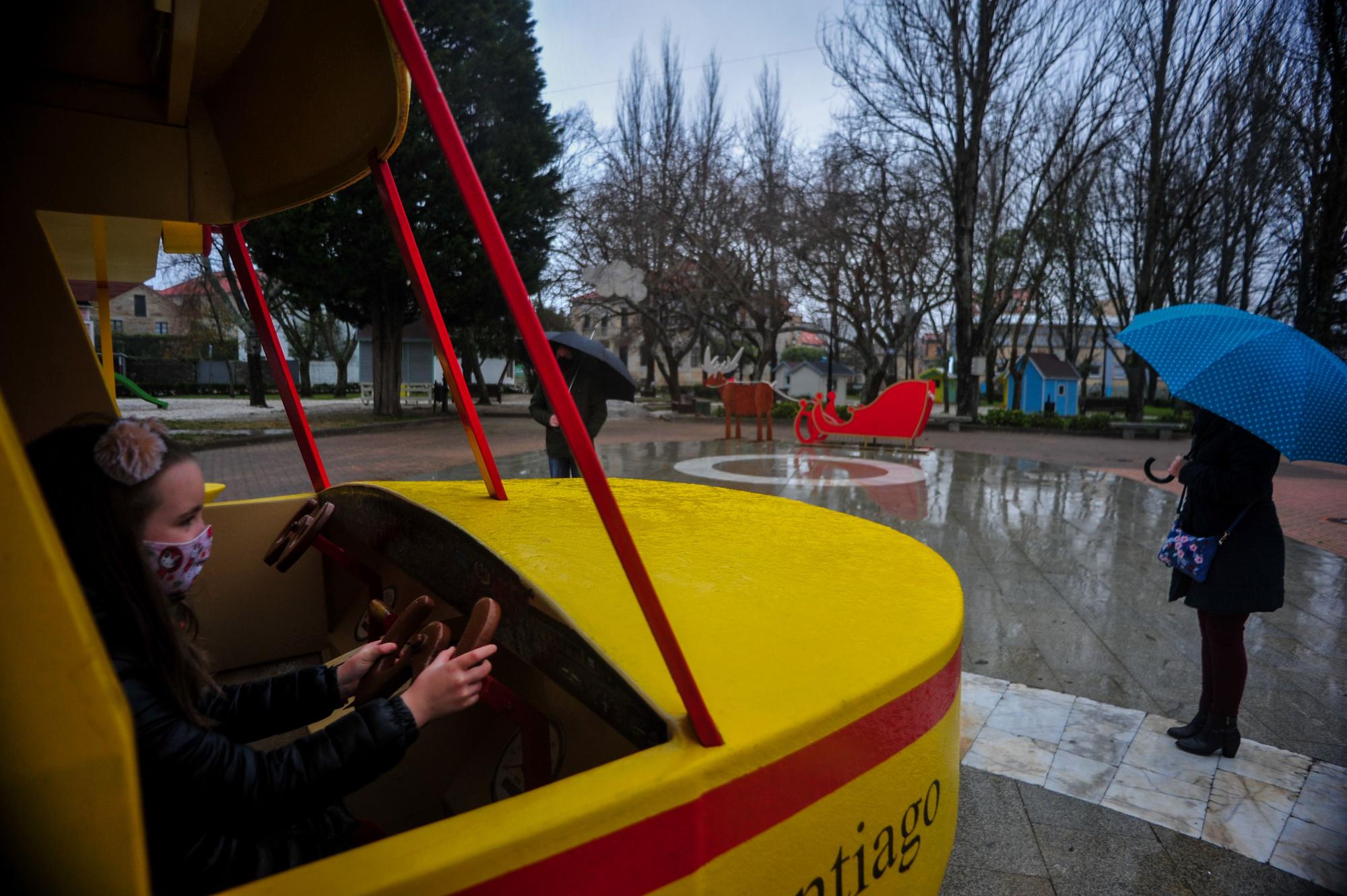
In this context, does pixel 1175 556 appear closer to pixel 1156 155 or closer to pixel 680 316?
pixel 1156 155

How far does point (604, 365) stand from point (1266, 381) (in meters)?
4.13

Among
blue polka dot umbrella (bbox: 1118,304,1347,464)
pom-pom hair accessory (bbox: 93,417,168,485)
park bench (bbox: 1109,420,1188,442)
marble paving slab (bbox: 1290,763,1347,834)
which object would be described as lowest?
marble paving slab (bbox: 1290,763,1347,834)

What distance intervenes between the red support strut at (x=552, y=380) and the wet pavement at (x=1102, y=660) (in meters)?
0.97

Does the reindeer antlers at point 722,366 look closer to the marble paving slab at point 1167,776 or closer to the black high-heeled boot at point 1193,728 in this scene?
the marble paving slab at point 1167,776

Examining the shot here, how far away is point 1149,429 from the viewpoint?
18.0 metres

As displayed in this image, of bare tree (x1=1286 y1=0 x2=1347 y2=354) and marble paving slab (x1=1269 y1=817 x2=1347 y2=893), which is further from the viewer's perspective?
bare tree (x1=1286 y1=0 x2=1347 y2=354)

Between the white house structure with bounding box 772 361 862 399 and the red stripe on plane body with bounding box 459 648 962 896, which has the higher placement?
the white house structure with bounding box 772 361 862 399

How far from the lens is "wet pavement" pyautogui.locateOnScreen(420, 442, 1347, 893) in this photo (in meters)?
2.18

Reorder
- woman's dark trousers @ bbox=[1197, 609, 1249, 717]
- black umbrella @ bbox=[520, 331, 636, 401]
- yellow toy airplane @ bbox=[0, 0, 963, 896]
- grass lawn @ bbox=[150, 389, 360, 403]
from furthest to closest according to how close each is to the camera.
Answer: grass lawn @ bbox=[150, 389, 360, 403] < black umbrella @ bbox=[520, 331, 636, 401] < woman's dark trousers @ bbox=[1197, 609, 1249, 717] < yellow toy airplane @ bbox=[0, 0, 963, 896]

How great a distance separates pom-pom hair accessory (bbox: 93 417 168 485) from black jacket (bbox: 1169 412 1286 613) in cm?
320

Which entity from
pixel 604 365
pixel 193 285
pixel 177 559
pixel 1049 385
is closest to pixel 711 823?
pixel 177 559

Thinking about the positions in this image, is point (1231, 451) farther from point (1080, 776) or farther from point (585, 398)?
point (585, 398)

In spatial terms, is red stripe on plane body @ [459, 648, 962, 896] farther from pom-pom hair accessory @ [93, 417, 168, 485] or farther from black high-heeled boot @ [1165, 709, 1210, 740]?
black high-heeled boot @ [1165, 709, 1210, 740]

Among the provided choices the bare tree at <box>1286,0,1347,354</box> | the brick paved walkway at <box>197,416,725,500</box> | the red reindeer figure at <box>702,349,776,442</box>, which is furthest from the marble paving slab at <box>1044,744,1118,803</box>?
the red reindeer figure at <box>702,349,776,442</box>
